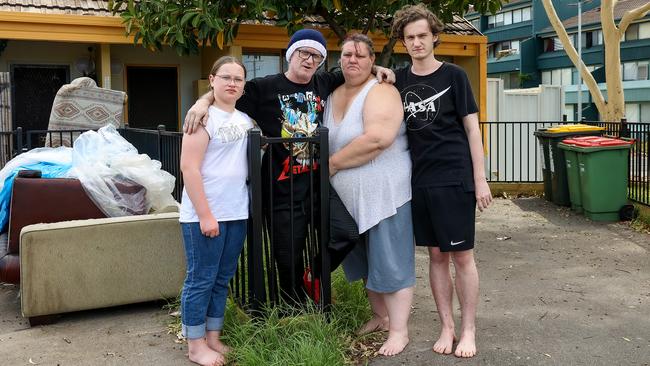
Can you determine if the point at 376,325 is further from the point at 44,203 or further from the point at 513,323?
the point at 44,203

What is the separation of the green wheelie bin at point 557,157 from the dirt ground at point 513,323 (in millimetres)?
2762

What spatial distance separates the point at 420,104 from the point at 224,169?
1.13 meters

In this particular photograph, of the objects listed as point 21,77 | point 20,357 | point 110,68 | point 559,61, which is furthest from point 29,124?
point 559,61

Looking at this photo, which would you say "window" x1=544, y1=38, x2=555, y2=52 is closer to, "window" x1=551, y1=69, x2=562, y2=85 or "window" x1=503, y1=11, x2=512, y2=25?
"window" x1=551, y1=69, x2=562, y2=85

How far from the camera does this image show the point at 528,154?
11789mm

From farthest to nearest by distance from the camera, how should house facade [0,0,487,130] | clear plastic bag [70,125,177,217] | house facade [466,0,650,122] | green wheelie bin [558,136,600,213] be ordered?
house facade [466,0,650,122] < house facade [0,0,487,130] < green wheelie bin [558,136,600,213] < clear plastic bag [70,125,177,217]

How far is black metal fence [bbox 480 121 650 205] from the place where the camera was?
29.1ft

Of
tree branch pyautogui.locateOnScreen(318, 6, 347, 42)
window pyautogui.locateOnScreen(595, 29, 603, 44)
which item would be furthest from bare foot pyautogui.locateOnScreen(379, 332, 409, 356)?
window pyautogui.locateOnScreen(595, 29, 603, 44)

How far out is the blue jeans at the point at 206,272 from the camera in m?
3.61

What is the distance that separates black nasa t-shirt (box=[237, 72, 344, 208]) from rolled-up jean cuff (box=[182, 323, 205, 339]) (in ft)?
2.65

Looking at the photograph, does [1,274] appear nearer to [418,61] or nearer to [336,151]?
[336,151]

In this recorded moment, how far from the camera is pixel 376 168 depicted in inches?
152

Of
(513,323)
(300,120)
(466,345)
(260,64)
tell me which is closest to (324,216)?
(300,120)

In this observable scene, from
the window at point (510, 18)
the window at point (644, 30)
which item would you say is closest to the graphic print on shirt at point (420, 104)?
the window at point (644, 30)
